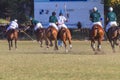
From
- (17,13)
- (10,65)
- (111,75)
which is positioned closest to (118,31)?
(10,65)

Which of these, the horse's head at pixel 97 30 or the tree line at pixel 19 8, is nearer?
the horse's head at pixel 97 30

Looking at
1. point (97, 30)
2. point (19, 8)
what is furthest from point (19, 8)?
point (97, 30)

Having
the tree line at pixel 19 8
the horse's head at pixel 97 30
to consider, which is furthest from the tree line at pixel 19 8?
the horse's head at pixel 97 30

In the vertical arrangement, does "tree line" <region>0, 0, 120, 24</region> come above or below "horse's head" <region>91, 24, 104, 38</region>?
below

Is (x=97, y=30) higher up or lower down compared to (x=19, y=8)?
higher up

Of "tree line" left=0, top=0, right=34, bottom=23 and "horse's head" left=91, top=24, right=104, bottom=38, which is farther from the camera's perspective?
"tree line" left=0, top=0, right=34, bottom=23

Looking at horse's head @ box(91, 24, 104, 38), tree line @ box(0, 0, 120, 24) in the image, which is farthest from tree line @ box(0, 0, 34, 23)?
horse's head @ box(91, 24, 104, 38)

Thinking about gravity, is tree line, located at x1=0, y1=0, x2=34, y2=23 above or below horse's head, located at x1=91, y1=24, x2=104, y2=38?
below

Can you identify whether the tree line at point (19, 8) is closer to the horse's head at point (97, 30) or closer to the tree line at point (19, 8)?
the tree line at point (19, 8)

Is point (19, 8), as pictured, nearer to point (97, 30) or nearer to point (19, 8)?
point (19, 8)

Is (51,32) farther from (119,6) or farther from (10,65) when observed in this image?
(119,6)

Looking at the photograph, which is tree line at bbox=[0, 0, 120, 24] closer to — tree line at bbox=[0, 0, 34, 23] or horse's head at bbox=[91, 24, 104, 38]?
tree line at bbox=[0, 0, 34, 23]

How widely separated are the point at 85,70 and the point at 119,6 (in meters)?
39.8

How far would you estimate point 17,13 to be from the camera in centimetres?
6738
